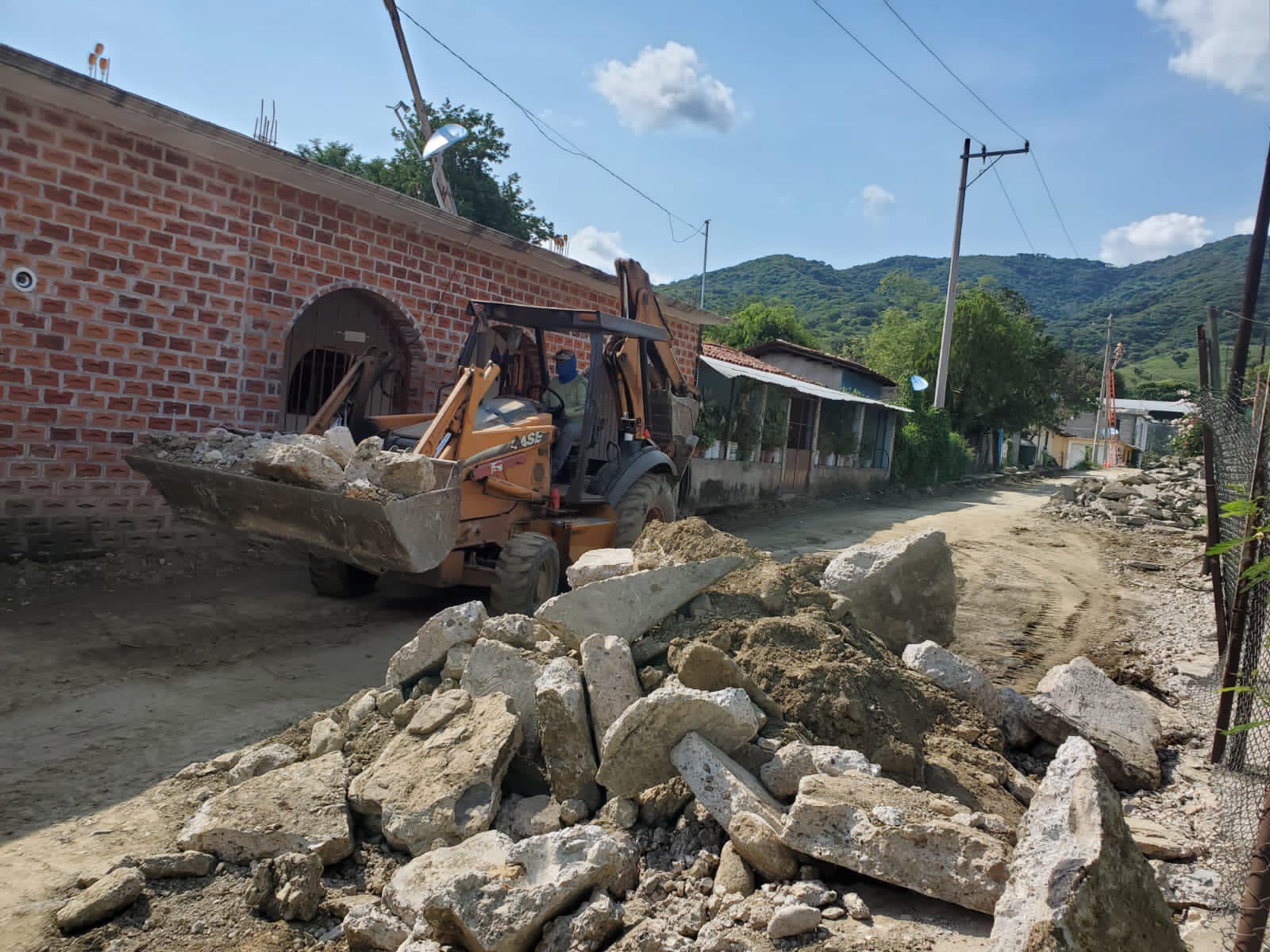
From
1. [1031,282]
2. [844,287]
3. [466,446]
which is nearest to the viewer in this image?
[466,446]

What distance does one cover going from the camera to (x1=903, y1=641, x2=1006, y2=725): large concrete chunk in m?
4.44

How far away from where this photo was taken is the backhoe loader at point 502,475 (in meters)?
5.37

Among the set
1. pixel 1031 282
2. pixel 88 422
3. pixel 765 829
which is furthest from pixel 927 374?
pixel 1031 282

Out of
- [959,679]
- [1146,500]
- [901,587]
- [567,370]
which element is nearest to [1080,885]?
[959,679]

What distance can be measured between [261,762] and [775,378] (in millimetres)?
15802

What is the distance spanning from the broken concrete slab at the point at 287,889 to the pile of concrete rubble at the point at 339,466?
242 centimetres

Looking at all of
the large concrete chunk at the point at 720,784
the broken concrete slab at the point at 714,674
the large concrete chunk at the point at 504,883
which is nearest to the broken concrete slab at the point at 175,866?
the large concrete chunk at the point at 504,883

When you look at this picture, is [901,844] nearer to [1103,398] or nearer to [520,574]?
[520,574]

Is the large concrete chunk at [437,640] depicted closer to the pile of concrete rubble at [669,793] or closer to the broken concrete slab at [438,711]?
the pile of concrete rubble at [669,793]

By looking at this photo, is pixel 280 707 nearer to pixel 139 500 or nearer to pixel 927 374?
pixel 139 500

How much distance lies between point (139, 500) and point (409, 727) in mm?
5077

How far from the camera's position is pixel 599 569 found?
4.89 meters

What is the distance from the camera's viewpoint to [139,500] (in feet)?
25.0

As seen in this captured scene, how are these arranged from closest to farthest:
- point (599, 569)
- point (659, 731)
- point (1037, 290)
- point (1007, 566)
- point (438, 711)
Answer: point (659, 731) → point (438, 711) → point (599, 569) → point (1007, 566) → point (1037, 290)
